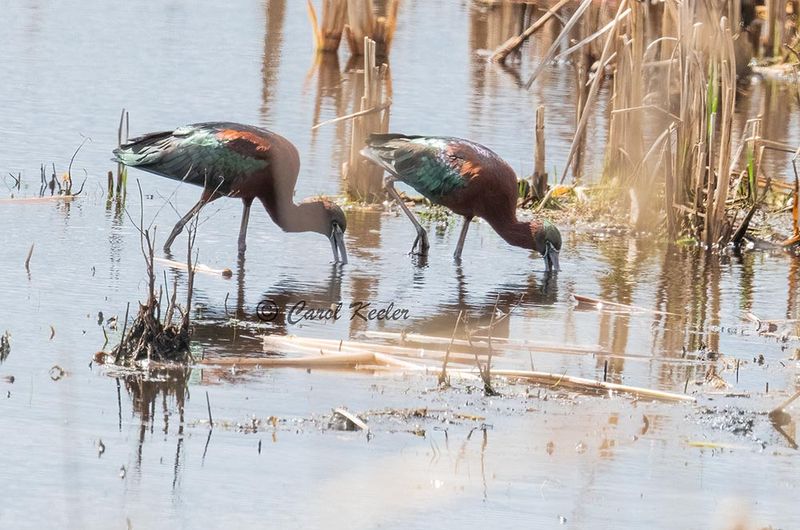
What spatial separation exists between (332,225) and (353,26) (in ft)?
36.7

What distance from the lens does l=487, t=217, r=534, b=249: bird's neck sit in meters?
10.3

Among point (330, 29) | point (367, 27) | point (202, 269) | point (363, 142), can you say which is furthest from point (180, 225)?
point (330, 29)

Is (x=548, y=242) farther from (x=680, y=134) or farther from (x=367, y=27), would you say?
(x=367, y=27)

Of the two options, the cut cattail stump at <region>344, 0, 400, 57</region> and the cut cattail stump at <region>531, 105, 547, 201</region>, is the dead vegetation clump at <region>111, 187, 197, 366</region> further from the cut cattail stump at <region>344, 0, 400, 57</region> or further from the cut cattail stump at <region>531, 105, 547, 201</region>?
the cut cattail stump at <region>344, 0, 400, 57</region>

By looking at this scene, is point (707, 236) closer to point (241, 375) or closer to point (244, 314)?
point (244, 314)

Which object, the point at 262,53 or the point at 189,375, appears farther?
the point at 262,53

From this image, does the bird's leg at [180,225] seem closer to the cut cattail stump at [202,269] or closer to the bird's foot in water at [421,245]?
the cut cattail stump at [202,269]

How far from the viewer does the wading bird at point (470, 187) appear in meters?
10.3

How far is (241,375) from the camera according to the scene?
684cm

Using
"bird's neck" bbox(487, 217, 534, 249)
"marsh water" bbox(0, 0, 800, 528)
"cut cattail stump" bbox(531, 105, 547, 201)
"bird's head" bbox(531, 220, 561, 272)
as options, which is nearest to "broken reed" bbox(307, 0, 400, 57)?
"marsh water" bbox(0, 0, 800, 528)

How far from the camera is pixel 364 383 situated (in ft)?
22.3

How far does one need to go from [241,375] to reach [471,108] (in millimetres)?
10998

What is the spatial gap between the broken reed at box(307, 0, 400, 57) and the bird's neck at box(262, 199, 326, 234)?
34.1 ft

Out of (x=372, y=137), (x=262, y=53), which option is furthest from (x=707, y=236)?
(x=262, y=53)
